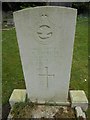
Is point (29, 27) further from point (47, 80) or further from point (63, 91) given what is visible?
point (63, 91)

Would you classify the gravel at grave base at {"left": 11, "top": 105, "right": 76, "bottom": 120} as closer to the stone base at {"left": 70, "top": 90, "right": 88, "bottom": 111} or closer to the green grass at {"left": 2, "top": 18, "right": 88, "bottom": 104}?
the stone base at {"left": 70, "top": 90, "right": 88, "bottom": 111}

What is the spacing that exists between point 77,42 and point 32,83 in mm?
5130

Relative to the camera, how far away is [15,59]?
747cm

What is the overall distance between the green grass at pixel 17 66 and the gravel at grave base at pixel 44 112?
A: 0.83m

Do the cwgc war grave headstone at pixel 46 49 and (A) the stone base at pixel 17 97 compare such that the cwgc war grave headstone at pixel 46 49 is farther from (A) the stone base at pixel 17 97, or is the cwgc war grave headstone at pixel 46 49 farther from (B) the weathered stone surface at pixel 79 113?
(B) the weathered stone surface at pixel 79 113

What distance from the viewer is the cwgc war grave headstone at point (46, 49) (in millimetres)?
3885

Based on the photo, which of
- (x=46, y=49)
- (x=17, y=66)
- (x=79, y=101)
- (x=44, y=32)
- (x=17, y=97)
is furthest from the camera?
(x=17, y=66)

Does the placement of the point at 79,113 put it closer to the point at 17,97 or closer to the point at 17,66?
the point at 17,97

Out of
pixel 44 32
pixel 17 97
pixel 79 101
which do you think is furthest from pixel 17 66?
pixel 44 32

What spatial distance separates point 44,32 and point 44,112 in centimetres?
122

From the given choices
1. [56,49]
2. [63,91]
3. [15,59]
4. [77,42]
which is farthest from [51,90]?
[77,42]

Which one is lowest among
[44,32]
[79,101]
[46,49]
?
[79,101]

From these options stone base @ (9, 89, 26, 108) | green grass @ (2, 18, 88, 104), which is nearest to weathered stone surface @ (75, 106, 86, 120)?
stone base @ (9, 89, 26, 108)

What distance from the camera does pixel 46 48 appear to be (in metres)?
4.10
